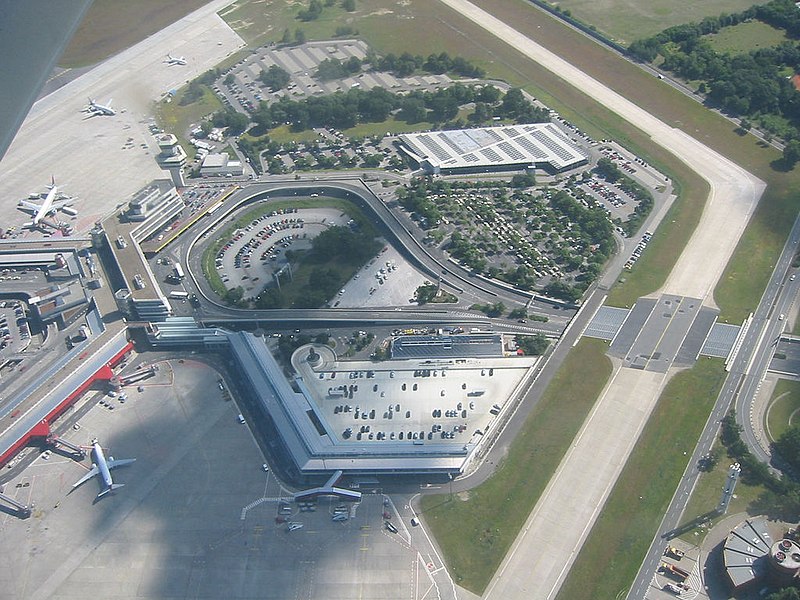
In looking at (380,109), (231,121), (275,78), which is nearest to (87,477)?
(231,121)

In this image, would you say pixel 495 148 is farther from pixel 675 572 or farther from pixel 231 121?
pixel 675 572

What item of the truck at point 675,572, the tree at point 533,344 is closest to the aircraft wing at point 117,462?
the tree at point 533,344

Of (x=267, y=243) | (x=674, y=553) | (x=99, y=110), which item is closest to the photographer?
(x=674, y=553)

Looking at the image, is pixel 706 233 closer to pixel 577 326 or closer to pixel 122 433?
pixel 577 326

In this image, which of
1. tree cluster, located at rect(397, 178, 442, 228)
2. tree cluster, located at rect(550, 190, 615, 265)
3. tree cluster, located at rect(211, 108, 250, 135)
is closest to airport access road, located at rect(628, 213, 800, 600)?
tree cluster, located at rect(550, 190, 615, 265)

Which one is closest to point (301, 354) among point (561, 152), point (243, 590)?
point (243, 590)

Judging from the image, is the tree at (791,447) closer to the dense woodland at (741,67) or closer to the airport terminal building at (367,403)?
the airport terminal building at (367,403)
